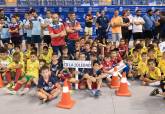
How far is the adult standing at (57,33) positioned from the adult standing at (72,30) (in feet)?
1.45

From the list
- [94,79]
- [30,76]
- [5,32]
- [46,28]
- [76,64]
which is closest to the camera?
[94,79]

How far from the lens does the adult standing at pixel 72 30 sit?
35.2ft

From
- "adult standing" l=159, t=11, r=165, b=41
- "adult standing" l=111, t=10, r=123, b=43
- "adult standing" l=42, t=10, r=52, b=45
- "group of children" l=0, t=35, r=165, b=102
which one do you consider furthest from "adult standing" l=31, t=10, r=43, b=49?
"adult standing" l=159, t=11, r=165, b=41

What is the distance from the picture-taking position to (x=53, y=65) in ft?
29.2

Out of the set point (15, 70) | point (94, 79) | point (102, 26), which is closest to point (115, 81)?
point (94, 79)

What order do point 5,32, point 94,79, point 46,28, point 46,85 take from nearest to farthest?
point 46,85 < point 94,79 < point 46,28 < point 5,32

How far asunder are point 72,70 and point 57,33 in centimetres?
166

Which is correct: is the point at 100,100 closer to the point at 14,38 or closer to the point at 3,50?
the point at 3,50

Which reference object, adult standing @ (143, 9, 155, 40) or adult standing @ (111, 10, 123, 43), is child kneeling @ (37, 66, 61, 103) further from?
adult standing @ (143, 9, 155, 40)

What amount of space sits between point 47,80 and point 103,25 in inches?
224

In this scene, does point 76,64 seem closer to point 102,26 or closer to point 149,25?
point 102,26

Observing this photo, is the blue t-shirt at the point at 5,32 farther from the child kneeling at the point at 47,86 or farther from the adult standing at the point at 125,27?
the child kneeling at the point at 47,86

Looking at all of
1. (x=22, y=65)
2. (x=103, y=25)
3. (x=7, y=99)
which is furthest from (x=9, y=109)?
(x=103, y=25)

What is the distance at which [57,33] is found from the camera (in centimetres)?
1002
